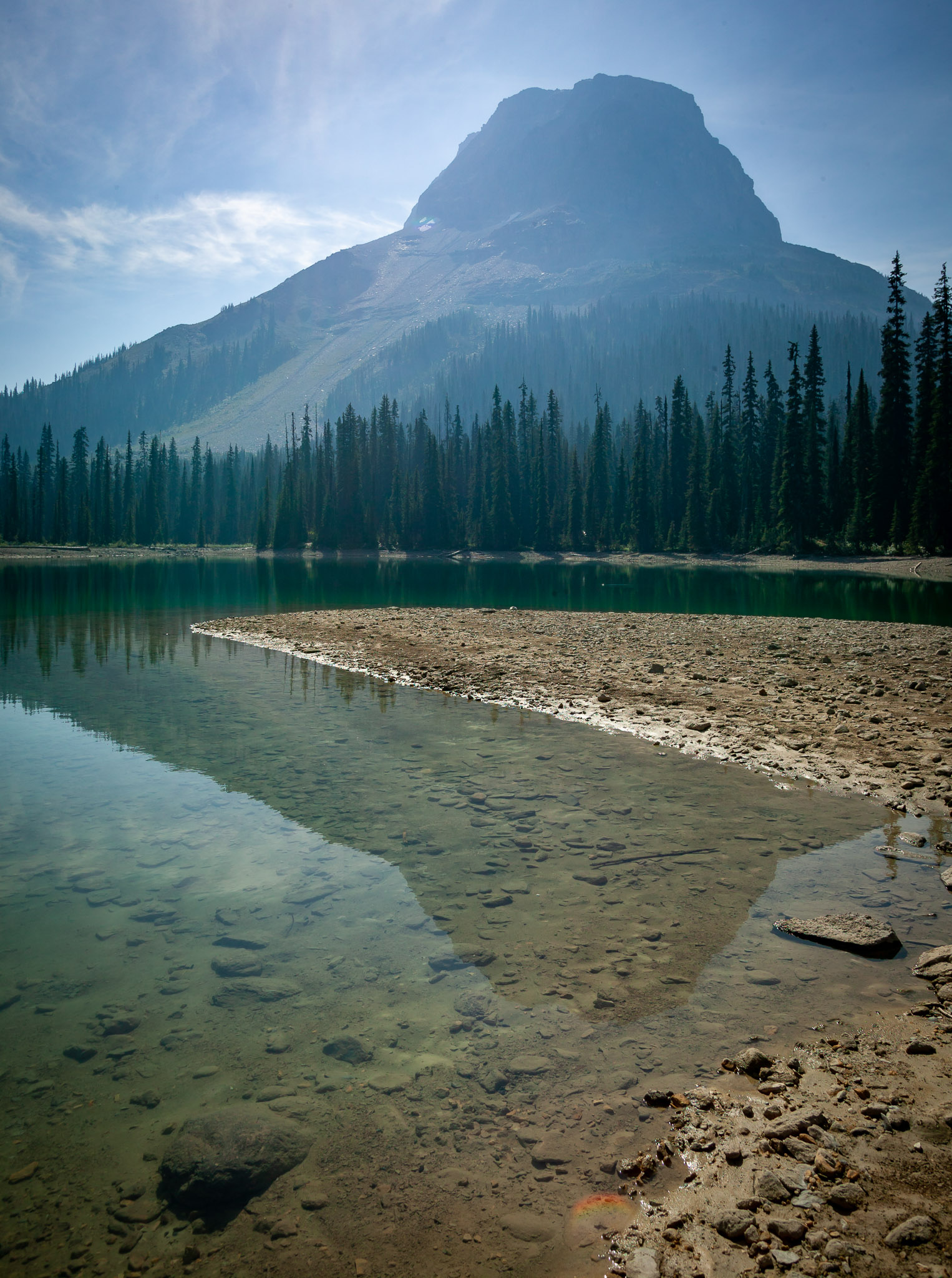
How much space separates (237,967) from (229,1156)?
1.93 meters

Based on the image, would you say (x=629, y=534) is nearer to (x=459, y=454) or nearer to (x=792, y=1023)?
(x=459, y=454)

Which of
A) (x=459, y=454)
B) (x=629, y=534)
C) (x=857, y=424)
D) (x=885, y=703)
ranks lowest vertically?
(x=885, y=703)

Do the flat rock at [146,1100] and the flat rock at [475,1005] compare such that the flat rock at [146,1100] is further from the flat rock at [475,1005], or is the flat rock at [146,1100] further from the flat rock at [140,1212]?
the flat rock at [475,1005]

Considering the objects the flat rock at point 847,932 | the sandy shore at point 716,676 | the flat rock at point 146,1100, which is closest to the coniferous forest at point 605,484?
the sandy shore at point 716,676

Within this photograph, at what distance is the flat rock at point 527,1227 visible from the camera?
10.7ft

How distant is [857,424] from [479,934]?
75.3m

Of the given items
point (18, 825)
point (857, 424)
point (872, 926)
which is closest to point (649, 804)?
point (872, 926)

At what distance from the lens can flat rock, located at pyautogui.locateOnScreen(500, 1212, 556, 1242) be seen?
3.27 metres

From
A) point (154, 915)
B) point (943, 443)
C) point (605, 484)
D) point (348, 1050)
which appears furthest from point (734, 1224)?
point (605, 484)

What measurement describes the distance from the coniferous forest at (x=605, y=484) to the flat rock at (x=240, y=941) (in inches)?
2346

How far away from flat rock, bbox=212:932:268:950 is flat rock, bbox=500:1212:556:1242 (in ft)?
10.1

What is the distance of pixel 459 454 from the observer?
410ft

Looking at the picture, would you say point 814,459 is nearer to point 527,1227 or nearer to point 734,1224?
point 734,1224

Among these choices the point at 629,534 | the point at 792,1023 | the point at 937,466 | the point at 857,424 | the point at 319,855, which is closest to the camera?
the point at 792,1023
